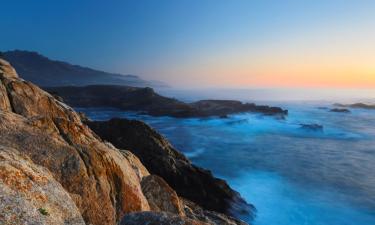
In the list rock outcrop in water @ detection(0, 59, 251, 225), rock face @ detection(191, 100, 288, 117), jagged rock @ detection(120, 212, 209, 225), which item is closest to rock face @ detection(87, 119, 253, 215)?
rock outcrop in water @ detection(0, 59, 251, 225)

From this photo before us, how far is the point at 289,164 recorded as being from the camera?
44375 mm

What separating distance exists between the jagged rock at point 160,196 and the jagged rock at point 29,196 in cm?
492

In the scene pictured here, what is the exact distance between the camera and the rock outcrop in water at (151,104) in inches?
3681

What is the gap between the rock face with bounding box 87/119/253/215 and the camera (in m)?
23.7

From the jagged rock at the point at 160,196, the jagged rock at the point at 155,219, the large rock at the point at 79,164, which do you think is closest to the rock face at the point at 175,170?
the jagged rock at the point at 160,196

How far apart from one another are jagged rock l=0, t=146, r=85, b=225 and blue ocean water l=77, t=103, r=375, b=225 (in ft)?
59.7

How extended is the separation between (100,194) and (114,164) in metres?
1.49

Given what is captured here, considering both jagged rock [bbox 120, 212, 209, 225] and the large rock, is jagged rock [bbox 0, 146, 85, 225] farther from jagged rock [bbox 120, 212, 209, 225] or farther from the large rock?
jagged rock [bbox 120, 212, 209, 225]

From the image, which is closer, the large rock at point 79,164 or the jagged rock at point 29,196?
the jagged rock at point 29,196

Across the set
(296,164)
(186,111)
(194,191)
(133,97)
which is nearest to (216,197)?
(194,191)

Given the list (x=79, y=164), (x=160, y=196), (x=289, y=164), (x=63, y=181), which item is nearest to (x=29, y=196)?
(x=63, y=181)

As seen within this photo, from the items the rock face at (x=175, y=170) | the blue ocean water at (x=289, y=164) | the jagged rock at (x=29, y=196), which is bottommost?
the blue ocean water at (x=289, y=164)

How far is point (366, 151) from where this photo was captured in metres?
Answer: 56.2

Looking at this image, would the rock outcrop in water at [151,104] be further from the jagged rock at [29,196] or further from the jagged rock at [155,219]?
the jagged rock at [155,219]
